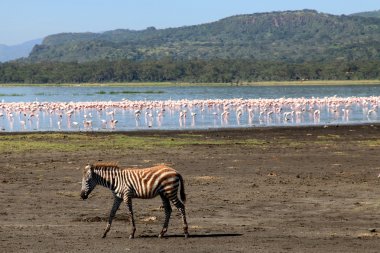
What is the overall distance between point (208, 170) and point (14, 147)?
1170 cm

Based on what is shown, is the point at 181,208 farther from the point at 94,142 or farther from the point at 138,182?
the point at 94,142

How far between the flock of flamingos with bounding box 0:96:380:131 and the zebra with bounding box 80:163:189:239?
35535mm

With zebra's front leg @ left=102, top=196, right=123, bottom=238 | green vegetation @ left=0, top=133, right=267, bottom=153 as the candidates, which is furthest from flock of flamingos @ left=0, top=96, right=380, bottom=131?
zebra's front leg @ left=102, top=196, right=123, bottom=238

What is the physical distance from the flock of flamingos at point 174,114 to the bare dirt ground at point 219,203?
65.1 feet

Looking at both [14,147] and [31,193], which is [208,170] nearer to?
[31,193]

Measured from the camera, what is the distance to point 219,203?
814 inches

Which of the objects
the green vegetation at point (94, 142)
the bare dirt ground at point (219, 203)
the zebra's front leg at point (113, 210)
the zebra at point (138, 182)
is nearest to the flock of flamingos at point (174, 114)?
the green vegetation at point (94, 142)

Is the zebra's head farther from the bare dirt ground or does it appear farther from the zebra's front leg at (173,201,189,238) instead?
the zebra's front leg at (173,201,189,238)

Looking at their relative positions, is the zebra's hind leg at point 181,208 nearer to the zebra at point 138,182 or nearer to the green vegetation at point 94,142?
the zebra at point 138,182

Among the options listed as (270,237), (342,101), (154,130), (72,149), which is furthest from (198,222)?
(342,101)

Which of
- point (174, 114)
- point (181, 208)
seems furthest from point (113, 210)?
point (174, 114)

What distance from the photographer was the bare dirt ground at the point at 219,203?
51.7 ft

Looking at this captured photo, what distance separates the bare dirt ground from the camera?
51.7ft

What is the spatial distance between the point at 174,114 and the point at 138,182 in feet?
177
